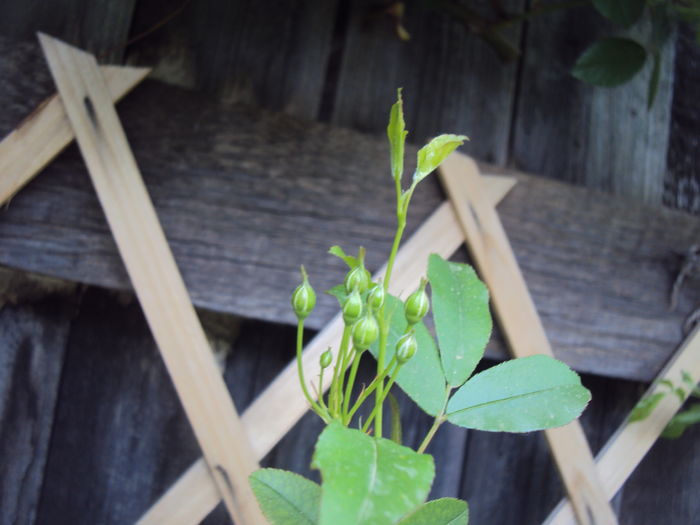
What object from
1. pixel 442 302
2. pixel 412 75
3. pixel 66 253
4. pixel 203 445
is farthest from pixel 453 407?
pixel 412 75

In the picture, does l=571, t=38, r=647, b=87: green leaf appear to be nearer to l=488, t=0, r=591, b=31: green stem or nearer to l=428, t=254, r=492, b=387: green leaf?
l=488, t=0, r=591, b=31: green stem

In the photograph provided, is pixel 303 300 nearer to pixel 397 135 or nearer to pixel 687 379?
pixel 397 135

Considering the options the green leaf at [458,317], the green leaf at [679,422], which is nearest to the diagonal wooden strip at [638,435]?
the green leaf at [679,422]

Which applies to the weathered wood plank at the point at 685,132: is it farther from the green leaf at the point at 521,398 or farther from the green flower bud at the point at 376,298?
the green flower bud at the point at 376,298

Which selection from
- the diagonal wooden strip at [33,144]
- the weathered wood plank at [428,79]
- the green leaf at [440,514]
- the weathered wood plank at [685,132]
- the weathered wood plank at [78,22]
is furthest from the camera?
the weathered wood plank at [685,132]

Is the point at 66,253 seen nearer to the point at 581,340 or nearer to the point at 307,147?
the point at 307,147

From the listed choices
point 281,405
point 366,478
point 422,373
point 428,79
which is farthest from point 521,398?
point 428,79
